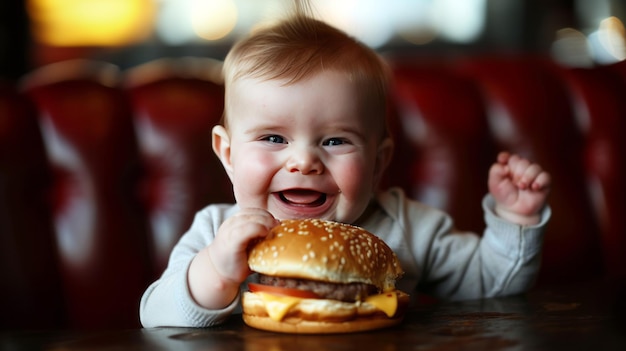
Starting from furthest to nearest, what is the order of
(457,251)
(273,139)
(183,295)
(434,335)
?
(457,251)
(273,139)
(183,295)
(434,335)

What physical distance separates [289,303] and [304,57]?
0.41 metres

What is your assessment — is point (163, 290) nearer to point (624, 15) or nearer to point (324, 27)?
point (324, 27)

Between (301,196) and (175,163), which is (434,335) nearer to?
(301,196)

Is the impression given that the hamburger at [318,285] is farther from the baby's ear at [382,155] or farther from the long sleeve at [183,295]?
the baby's ear at [382,155]

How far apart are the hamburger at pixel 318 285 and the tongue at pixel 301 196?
15 centimetres

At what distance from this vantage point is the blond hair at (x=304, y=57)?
1277mm

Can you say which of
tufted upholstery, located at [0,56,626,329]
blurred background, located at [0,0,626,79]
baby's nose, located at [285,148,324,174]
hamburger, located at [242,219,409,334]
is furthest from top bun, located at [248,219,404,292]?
blurred background, located at [0,0,626,79]

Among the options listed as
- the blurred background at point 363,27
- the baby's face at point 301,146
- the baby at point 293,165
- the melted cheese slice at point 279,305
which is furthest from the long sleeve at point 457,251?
the blurred background at point 363,27

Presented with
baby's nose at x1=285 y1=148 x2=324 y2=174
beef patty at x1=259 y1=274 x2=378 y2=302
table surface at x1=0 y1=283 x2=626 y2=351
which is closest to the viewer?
table surface at x1=0 y1=283 x2=626 y2=351

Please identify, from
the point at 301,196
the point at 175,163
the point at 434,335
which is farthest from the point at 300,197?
the point at 175,163

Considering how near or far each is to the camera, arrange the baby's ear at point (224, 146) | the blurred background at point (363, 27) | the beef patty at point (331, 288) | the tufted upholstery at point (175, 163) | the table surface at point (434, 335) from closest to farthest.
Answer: the table surface at point (434, 335) < the beef patty at point (331, 288) < the baby's ear at point (224, 146) < the tufted upholstery at point (175, 163) < the blurred background at point (363, 27)

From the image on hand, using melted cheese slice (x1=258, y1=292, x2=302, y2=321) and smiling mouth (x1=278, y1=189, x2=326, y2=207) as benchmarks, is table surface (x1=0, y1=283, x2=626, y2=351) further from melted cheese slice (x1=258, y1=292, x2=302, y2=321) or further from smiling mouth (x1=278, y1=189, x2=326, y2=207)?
smiling mouth (x1=278, y1=189, x2=326, y2=207)

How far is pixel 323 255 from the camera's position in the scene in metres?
1.09

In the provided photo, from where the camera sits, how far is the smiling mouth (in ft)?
4.26
